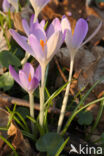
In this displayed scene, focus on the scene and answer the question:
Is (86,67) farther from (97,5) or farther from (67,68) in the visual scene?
(97,5)

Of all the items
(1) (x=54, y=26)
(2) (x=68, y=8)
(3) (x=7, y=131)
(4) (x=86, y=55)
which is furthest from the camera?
(2) (x=68, y=8)

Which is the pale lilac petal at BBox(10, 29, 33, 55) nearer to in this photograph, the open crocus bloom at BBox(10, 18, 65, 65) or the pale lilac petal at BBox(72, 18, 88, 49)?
the open crocus bloom at BBox(10, 18, 65, 65)

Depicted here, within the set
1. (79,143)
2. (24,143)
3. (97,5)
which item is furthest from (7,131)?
(97,5)

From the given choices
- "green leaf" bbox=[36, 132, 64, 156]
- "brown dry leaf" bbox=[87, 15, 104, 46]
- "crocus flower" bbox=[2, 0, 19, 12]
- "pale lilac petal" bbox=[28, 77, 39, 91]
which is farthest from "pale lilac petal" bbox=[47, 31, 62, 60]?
"brown dry leaf" bbox=[87, 15, 104, 46]

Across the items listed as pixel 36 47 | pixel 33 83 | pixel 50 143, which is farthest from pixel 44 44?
pixel 50 143

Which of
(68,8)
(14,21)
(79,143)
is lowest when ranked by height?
(79,143)

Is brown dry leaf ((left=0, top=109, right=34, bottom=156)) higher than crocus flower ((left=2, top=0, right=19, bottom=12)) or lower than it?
lower

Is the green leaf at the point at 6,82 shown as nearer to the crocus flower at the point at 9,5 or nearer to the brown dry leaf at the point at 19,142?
the brown dry leaf at the point at 19,142
